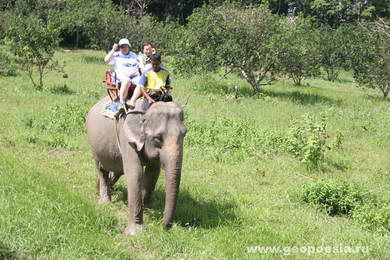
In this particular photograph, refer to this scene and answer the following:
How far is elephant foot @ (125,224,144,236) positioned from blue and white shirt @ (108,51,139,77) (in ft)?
8.06

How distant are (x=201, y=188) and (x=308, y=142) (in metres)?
2.91

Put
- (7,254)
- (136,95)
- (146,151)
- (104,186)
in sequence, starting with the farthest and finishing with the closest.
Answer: (104,186) → (136,95) → (146,151) → (7,254)

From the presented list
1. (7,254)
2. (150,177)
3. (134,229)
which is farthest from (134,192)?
(7,254)

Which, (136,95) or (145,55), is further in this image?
(145,55)

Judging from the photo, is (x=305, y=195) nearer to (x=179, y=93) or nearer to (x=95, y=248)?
(x=95, y=248)

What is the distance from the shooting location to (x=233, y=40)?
17.9 meters

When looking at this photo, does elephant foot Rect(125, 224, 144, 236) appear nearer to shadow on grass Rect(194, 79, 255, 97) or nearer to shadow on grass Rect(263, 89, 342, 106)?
shadow on grass Rect(194, 79, 255, 97)

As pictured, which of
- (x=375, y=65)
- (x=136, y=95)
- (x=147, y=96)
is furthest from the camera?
(x=375, y=65)

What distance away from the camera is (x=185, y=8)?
5303 centimetres

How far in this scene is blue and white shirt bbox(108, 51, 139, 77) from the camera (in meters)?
6.93

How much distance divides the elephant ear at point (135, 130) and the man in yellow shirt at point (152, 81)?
0.26m

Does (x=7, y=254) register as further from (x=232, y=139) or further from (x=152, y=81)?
(x=232, y=139)

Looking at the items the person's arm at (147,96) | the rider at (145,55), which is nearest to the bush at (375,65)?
the rider at (145,55)

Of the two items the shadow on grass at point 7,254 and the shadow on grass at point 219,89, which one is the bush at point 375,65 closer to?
the shadow on grass at point 219,89
